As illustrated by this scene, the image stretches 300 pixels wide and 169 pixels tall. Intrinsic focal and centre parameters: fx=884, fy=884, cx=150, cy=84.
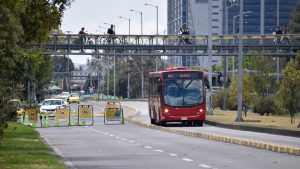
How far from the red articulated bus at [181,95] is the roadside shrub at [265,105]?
27.4 metres

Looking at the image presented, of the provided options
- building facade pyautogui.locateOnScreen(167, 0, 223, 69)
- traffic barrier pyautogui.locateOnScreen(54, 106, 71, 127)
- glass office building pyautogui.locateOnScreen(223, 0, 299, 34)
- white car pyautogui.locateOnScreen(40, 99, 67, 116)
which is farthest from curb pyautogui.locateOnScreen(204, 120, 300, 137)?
glass office building pyautogui.locateOnScreen(223, 0, 299, 34)

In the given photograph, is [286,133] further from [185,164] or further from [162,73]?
[185,164]

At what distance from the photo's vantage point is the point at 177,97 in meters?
49.5

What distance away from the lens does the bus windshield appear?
49.4 metres

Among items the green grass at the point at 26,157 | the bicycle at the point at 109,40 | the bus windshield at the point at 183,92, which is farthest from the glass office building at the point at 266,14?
the green grass at the point at 26,157

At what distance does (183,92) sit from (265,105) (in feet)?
94.9

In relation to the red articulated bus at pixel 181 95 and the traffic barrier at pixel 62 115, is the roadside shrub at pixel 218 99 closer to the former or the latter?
the traffic barrier at pixel 62 115

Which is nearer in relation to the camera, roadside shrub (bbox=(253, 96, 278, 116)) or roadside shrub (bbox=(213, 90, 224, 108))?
roadside shrub (bbox=(253, 96, 278, 116))

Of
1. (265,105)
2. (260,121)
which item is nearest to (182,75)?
(260,121)

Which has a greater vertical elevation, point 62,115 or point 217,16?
point 217,16

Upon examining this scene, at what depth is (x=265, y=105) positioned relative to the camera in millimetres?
77188

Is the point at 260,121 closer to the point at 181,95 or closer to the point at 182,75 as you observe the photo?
the point at 181,95

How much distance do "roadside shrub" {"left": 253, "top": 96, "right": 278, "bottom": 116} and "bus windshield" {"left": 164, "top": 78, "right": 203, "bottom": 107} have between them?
27356 mm

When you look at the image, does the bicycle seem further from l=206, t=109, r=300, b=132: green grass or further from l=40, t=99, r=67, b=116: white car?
l=206, t=109, r=300, b=132: green grass
